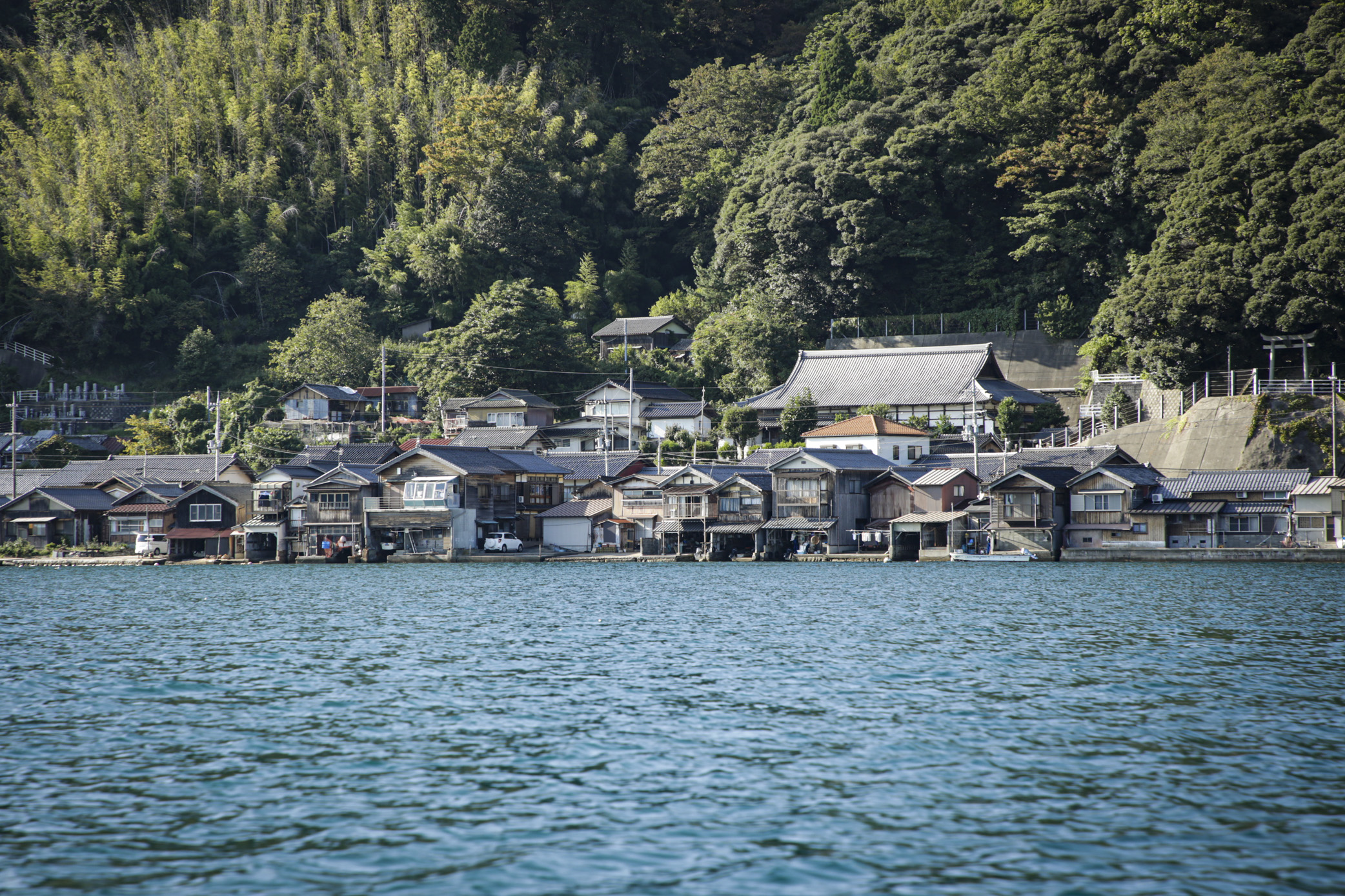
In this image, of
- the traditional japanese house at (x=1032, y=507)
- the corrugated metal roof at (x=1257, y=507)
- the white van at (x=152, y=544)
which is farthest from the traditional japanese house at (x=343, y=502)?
the corrugated metal roof at (x=1257, y=507)

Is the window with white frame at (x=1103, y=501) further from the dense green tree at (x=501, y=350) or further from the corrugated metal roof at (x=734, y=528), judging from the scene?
the dense green tree at (x=501, y=350)

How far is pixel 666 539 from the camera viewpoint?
5562 centimetres

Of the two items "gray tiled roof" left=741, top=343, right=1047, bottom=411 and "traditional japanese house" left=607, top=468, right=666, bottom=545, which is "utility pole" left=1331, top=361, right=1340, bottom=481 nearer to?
"gray tiled roof" left=741, top=343, right=1047, bottom=411

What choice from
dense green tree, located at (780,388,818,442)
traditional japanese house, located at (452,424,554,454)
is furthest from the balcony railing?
dense green tree, located at (780,388,818,442)

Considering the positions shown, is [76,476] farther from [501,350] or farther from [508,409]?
[501,350]

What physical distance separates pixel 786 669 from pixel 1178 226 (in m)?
37.3

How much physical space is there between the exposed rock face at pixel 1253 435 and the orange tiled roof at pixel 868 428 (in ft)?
42.3

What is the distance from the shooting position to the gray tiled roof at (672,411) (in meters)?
64.9

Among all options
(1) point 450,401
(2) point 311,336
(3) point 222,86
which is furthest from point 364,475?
(3) point 222,86

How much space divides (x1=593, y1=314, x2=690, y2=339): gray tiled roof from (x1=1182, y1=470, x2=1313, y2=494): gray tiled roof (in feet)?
120

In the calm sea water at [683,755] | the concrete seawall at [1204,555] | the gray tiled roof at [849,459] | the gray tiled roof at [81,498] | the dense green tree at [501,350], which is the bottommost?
the calm sea water at [683,755]

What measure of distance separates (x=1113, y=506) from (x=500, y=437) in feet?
108

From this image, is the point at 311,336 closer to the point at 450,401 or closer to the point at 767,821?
the point at 450,401

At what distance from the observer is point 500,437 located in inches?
2581
